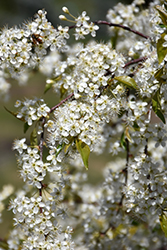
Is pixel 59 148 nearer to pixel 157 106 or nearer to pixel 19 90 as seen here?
pixel 157 106

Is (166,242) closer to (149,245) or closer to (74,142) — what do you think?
(149,245)

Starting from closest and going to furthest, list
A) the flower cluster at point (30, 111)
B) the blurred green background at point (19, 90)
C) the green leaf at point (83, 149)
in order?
the green leaf at point (83, 149), the flower cluster at point (30, 111), the blurred green background at point (19, 90)

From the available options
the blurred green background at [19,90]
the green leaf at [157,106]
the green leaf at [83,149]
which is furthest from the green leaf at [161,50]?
the blurred green background at [19,90]

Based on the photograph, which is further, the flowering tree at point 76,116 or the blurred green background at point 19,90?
the blurred green background at point 19,90

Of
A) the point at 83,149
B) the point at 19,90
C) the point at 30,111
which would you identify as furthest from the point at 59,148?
the point at 19,90

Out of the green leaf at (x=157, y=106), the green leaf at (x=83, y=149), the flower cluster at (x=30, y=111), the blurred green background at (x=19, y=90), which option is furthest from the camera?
the blurred green background at (x=19, y=90)

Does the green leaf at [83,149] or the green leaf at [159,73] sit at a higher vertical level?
the green leaf at [159,73]

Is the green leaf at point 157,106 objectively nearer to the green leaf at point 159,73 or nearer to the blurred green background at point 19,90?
the green leaf at point 159,73

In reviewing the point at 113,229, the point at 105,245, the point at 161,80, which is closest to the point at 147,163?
the point at 161,80

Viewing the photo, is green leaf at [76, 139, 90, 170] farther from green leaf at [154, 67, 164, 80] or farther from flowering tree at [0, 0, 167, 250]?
green leaf at [154, 67, 164, 80]

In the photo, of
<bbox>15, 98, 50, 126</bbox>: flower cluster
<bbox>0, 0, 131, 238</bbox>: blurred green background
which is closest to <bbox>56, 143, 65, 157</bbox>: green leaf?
<bbox>15, 98, 50, 126</bbox>: flower cluster
